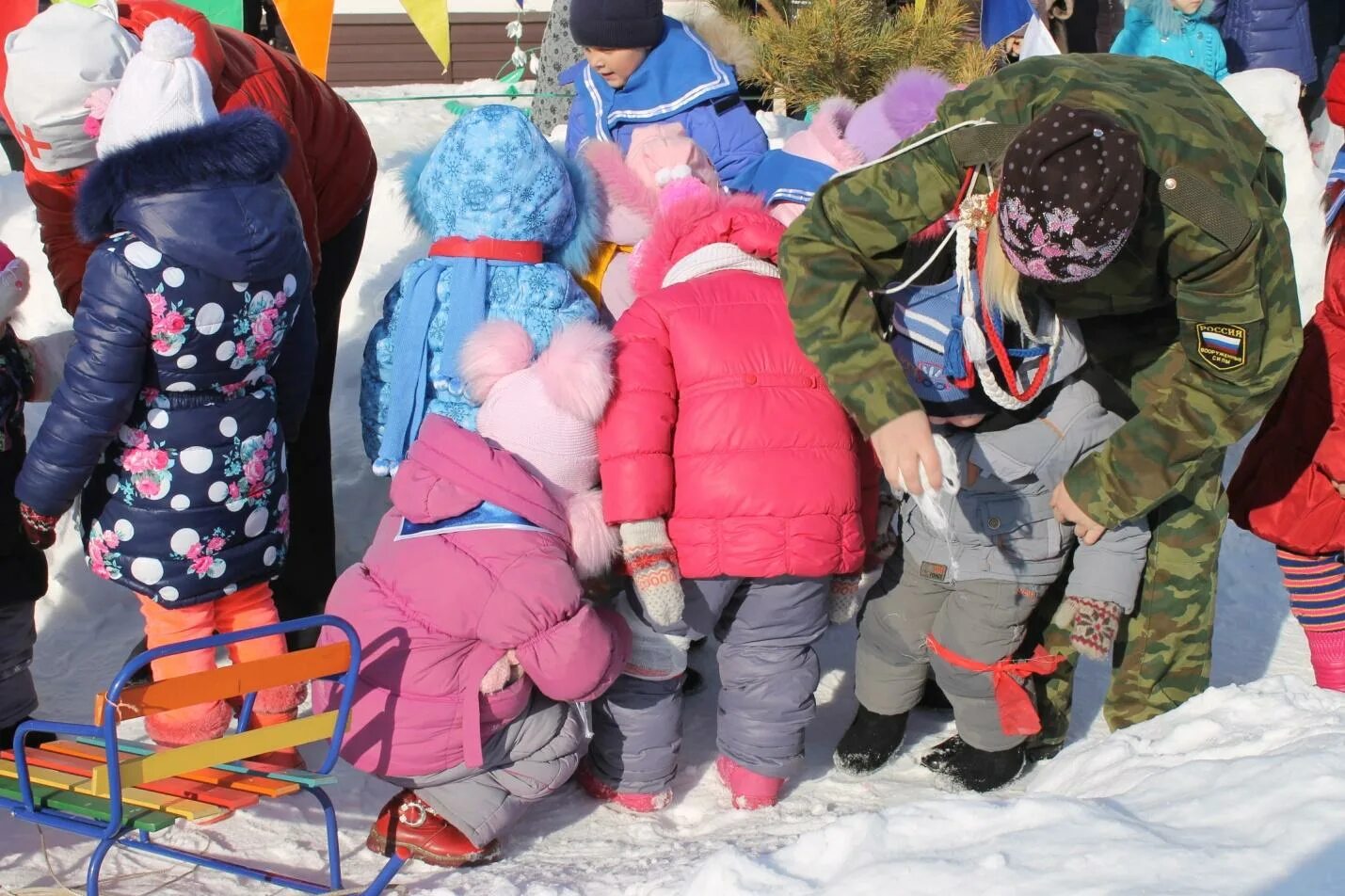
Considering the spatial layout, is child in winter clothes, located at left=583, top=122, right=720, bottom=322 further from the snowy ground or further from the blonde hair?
the snowy ground

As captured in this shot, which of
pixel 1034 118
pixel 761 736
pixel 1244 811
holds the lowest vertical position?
pixel 761 736

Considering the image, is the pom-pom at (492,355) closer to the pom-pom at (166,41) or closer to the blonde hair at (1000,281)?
the pom-pom at (166,41)

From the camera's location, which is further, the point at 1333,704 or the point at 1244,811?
the point at 1333,704

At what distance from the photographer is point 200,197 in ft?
8.49

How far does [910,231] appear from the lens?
2.58 metres

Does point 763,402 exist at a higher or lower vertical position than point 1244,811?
higher

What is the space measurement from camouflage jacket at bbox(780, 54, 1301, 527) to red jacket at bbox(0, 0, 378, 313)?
4.24 feet

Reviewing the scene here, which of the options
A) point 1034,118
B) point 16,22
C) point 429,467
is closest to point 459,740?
point 429,467

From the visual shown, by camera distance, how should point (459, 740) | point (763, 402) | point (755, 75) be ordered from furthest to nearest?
point (755, 75) < point (763, 402) < point (459, 740)

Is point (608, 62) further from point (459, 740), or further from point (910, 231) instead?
point (459, 740)

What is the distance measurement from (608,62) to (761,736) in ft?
6.82

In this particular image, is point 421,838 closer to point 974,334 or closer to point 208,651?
point 208,651

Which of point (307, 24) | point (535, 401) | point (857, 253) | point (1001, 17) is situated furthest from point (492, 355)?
point (1001, 17)

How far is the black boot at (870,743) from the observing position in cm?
323
